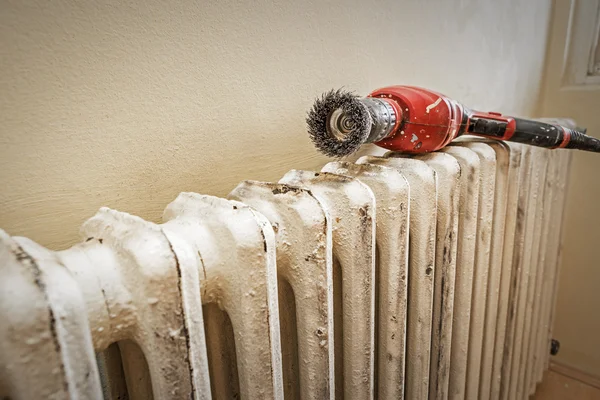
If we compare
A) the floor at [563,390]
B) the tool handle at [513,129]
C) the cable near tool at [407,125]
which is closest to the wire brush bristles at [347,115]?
the cable near tool at [407,125]

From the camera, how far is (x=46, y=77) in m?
0.40

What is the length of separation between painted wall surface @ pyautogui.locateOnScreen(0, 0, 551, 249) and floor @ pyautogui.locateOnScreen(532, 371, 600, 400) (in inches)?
51.7

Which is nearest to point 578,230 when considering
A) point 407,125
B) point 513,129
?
point 513,129

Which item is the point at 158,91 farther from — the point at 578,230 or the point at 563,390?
the point at 563,390

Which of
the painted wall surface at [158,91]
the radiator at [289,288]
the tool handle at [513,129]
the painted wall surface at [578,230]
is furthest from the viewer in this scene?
the painted wall surface at [578,230]

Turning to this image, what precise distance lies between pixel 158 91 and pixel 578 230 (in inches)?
60.5

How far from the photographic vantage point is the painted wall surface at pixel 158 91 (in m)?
0.40

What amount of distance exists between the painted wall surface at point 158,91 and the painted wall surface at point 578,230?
0.90 m

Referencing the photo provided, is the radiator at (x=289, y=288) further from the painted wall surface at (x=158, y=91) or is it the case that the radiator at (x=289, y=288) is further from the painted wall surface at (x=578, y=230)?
the painted wall surface at (x=578, y=230)

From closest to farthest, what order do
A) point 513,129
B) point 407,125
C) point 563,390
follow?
point 407,125
point 513,129
point 563,390

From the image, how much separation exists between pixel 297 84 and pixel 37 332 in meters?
0.49

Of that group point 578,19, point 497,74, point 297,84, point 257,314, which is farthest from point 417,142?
point 578,19

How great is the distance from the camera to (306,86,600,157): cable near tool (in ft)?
1.66

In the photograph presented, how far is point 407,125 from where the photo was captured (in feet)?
1.98
